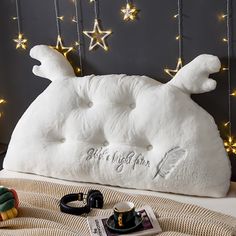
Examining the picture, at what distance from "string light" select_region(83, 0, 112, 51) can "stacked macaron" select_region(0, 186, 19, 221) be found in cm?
73

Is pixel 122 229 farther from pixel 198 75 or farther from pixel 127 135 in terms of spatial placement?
pixel 198 75

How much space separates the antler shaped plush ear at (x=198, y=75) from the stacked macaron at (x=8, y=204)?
69cm

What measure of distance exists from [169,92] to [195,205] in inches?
16.2

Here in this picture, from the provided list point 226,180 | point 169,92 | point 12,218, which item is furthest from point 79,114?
point 226,180

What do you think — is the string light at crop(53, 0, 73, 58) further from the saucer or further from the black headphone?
the saucer

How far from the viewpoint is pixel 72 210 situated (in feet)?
4.70

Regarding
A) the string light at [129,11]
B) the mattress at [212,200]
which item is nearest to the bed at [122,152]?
the mattress at [212,200]

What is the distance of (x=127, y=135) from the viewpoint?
A: 1.62m

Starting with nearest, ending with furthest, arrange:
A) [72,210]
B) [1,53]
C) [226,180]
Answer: [72,210], [226,180], [1,53]

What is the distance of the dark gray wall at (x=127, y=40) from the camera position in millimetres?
1648

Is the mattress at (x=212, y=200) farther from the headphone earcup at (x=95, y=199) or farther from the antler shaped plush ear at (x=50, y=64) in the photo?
the antler shaped plush ear at (x=50, y=64)

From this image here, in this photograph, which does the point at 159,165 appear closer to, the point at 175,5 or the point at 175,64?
the point at 175,64

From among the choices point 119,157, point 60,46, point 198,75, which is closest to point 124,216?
point 119,157

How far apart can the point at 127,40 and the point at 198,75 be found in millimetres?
367
